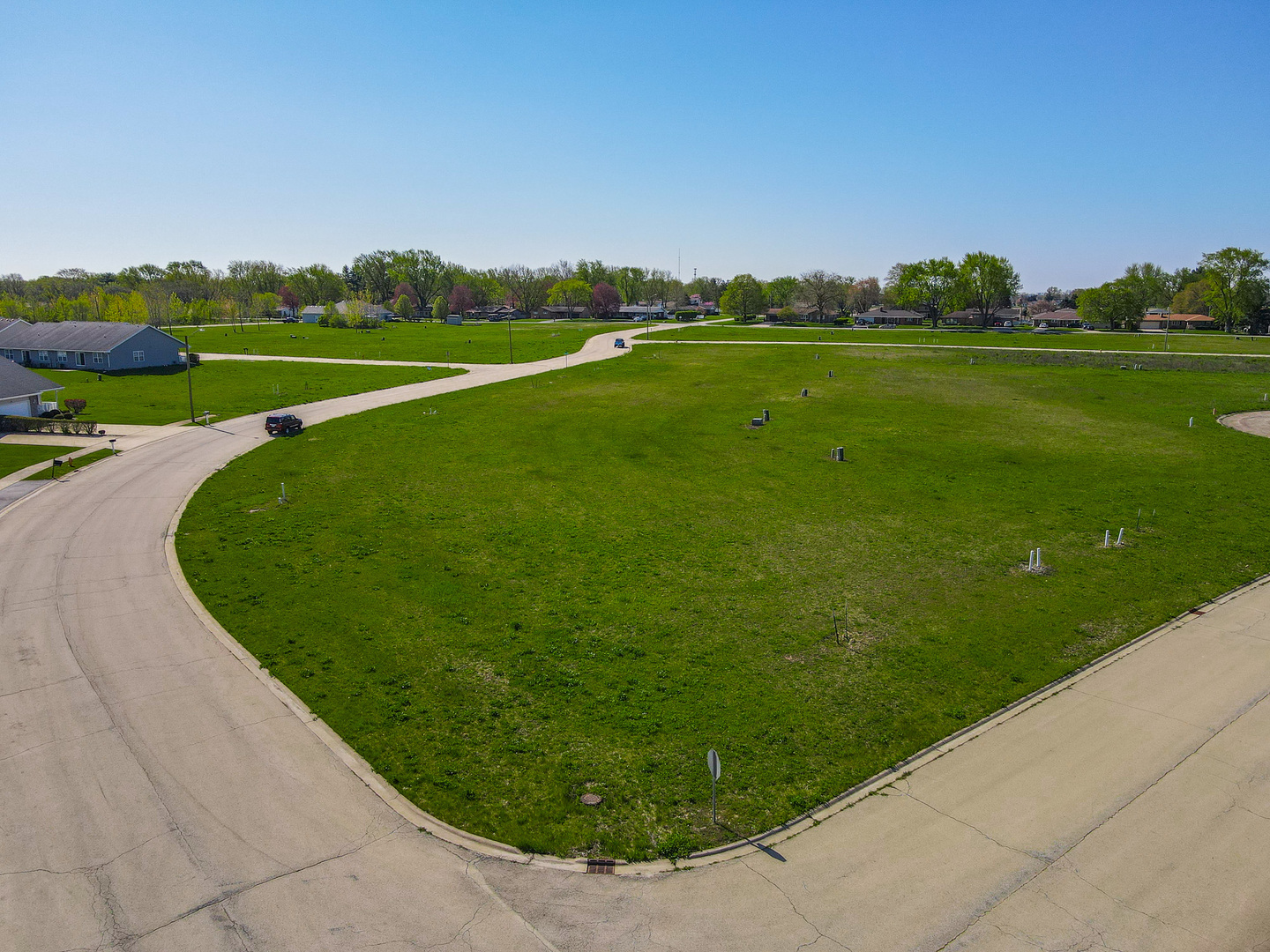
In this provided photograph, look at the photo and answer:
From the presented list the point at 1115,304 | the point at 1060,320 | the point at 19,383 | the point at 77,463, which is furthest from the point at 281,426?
the point at 1060,320

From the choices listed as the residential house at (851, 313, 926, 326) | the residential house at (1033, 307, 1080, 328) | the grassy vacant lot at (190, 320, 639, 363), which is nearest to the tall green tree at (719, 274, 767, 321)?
the residential house at (851, 313, 926, 326)

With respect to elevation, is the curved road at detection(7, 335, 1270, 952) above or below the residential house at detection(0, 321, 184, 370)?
below

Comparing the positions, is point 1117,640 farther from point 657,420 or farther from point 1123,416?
point 1123,416

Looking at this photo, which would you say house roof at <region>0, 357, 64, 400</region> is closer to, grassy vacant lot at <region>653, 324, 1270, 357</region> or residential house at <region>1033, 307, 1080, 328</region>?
grassy vacant lot at <region>653, 324, 1270, 357</region>

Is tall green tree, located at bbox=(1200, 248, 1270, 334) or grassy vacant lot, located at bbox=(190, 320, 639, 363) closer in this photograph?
grassy vacant lot, located at bbox=(190, 320, 639, 363)

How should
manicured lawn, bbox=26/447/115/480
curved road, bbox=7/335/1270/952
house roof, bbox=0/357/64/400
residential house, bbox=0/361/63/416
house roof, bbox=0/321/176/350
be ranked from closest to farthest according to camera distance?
curved road, bbox=7/335/1270/952 < manicured lawn, bbox=26/447/115/480 < residential house, bbox=0/361/63/416 < house roof, bbox=0/357/64/400 < house roof, bbox=0/321/176/350

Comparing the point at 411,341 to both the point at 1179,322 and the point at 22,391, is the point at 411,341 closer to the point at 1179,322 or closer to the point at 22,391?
the point at 22,391
